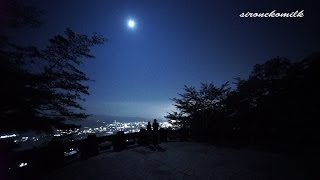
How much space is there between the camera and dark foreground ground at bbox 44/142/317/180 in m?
7.44

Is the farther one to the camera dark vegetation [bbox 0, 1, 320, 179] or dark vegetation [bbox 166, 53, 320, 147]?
Result: dark vegetation [bbox 166, 53, 320, 147]

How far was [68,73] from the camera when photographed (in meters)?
10.8

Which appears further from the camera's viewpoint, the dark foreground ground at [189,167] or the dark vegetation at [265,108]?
the dark vegetation at [265,108]

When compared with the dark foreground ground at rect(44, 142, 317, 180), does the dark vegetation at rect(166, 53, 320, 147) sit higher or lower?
higher

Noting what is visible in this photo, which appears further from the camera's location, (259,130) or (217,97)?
(217,97)

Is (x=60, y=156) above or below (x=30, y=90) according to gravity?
below

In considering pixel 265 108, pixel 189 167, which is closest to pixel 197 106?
pixel 265 108

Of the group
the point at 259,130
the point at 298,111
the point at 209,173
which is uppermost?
the point at 298,111

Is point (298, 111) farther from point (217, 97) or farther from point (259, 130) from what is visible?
point (217, 97)

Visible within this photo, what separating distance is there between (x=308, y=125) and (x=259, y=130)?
13.3 feet

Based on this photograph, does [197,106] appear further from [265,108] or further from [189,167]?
[189,167]

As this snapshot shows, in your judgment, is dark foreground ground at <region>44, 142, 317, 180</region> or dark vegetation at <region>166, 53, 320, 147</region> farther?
dark vegetation at <region>166, 53, 320, 147</region>

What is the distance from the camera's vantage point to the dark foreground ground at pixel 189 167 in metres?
7.44

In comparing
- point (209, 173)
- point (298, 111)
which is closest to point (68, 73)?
point (209, 173)
